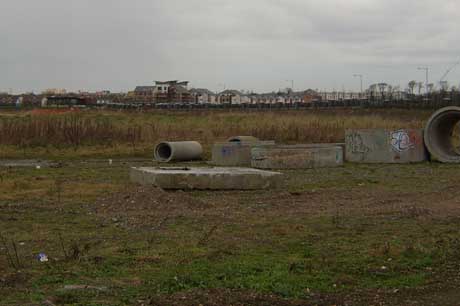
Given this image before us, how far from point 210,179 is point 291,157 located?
7.05m

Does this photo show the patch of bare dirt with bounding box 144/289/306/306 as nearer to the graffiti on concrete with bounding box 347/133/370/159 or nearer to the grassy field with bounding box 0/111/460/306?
the grassy field with bounding box 0/111/460/306

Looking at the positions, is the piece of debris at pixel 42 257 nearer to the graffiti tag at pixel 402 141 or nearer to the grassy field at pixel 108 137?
the graffiti tag at pixel 402 141

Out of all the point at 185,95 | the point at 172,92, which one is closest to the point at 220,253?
the point at 172,92

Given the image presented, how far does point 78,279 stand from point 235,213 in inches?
208

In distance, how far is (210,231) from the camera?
1005cm

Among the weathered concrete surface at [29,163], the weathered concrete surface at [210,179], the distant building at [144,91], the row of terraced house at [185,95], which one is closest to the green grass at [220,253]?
the weathered concrete surface at [210,179]

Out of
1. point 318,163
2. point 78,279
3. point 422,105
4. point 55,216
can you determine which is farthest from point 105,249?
point 422,105

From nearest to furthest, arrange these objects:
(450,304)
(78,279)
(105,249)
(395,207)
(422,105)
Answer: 1. (450,304)
2. (78,279)
3. (105,249)
4. (395,207)
5. (422,105)

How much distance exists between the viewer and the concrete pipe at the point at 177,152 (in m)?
25.6

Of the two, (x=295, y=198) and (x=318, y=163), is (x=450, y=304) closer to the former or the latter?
(x=295, y=198)

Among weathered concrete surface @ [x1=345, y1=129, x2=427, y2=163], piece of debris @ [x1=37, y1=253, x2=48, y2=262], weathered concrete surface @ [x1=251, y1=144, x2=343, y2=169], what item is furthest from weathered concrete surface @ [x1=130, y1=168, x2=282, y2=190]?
weathered concrete surface @ [x1=345, y1=129, x2=427, y2=163]

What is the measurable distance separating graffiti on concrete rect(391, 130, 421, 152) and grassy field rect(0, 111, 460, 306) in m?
7.40

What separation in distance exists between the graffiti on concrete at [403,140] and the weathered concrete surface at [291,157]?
335cm

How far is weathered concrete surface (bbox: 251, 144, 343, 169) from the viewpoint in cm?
2208
